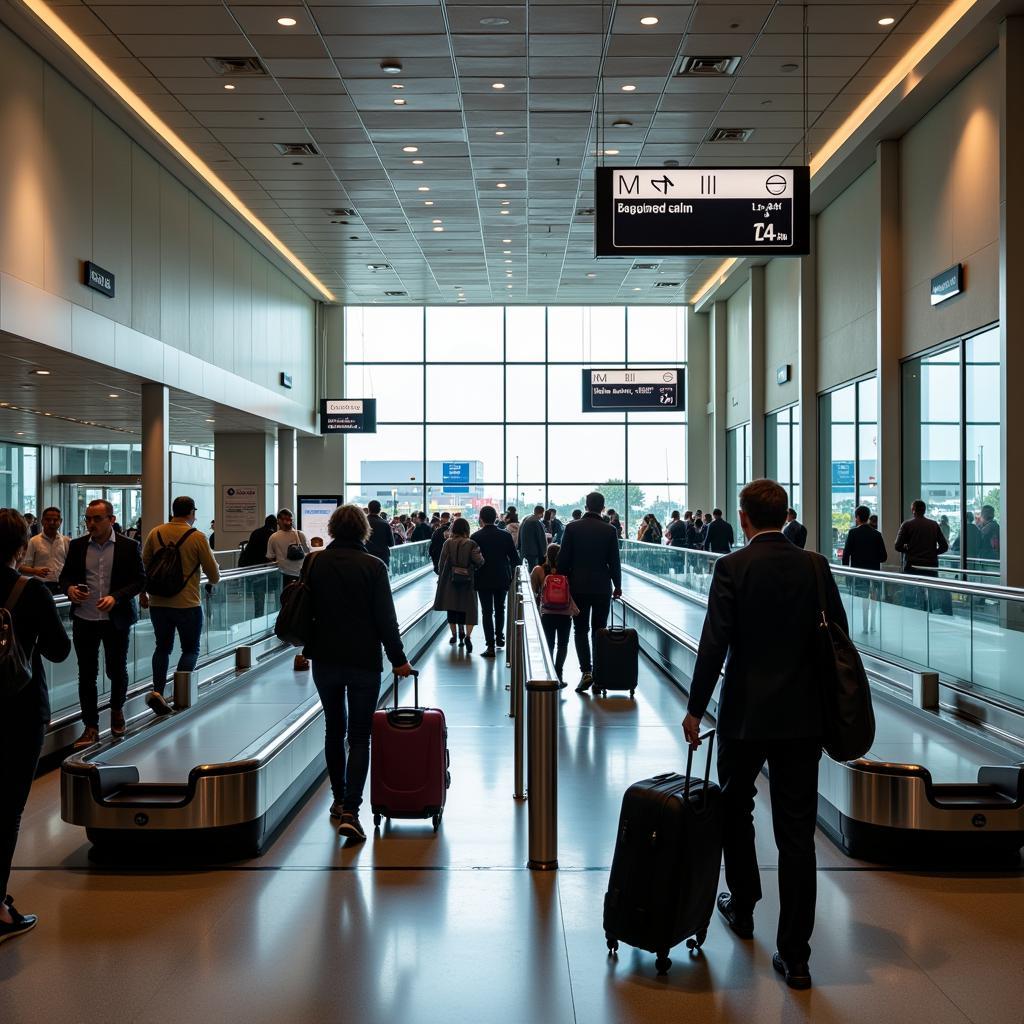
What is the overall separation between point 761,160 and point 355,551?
14708 mm

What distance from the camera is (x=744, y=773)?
413cm

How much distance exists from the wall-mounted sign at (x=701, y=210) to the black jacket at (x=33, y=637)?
655 cm

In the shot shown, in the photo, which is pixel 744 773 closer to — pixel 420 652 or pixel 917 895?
pixel 917 895

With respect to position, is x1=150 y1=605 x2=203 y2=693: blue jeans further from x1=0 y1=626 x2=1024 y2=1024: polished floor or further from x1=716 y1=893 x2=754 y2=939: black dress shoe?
x1=716 y1=893 x2=754 y2=939: black dress shoe

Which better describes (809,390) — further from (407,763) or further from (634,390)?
(407,763)

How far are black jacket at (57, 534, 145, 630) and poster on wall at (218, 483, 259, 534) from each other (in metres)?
19.1

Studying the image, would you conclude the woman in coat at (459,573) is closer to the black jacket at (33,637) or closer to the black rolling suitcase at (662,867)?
the black jacket at (33,637)

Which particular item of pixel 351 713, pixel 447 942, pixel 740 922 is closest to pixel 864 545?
pixel 351 713

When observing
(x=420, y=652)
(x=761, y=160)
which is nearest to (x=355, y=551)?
(x=420, y=652)

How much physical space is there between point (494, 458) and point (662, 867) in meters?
29.0

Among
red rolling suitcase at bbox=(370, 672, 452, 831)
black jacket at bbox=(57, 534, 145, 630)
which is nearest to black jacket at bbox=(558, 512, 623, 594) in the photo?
black jacket at bbox=(57, 534, 145, 630)

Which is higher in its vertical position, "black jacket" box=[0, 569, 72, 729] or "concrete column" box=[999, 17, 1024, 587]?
"concrete column" box=[999, 17, 1024, 587]

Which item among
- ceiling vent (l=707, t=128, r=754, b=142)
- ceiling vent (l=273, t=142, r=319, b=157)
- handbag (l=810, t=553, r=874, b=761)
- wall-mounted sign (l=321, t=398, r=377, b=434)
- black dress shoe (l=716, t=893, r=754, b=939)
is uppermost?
Answer: ceiling vent (l=273, t=142, r=319, b=157)

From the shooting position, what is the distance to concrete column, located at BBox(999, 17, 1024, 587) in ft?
38.3
